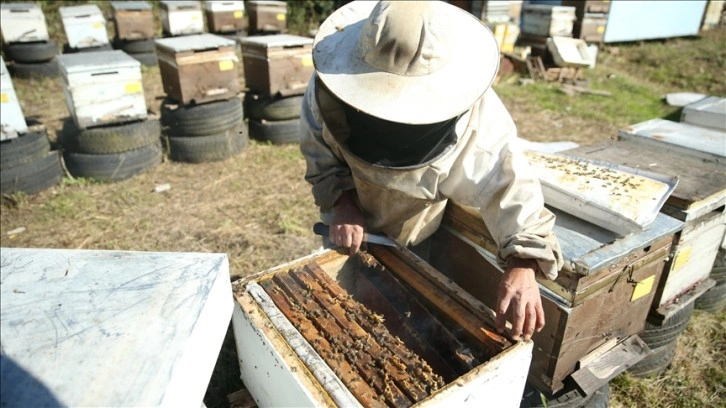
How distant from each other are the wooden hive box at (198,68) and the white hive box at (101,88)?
38 centimetres

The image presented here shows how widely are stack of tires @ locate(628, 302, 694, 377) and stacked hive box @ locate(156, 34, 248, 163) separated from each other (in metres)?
4.31

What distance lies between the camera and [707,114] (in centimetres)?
291

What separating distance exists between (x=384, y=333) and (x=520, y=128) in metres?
5.49

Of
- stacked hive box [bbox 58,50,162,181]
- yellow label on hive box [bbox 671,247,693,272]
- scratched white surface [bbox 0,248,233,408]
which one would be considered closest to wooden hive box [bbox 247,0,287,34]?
stacked hive box [bbox 58,50,162,181]

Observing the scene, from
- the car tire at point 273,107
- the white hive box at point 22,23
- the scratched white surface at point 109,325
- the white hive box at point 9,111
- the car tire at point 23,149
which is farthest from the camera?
the white hive box at point 22,23

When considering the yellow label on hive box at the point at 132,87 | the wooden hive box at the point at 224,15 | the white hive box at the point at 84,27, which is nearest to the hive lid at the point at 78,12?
the white hive box at the point at 84,27

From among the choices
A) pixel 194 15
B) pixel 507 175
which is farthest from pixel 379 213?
pixel 194 15

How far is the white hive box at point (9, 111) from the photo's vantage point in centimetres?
382

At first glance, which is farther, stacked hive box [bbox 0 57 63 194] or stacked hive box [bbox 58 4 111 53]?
stacked hive box [bbox 58 4 111 53]

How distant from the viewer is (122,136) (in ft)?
15.0

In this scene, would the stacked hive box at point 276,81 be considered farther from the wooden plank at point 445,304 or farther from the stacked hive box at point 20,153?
the wooden plank at point 445,304

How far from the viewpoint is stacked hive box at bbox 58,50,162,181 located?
4.18 metres

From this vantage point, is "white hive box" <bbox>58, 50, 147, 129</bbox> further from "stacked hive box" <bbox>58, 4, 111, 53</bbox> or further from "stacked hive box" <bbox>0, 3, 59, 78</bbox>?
"stacked hive box" <bbox>0, 3, 59, 78</bbox>

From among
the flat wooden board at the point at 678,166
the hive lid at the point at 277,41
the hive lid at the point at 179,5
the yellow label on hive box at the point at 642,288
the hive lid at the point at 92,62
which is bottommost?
the yellow label on hive box at the point at 642,288
